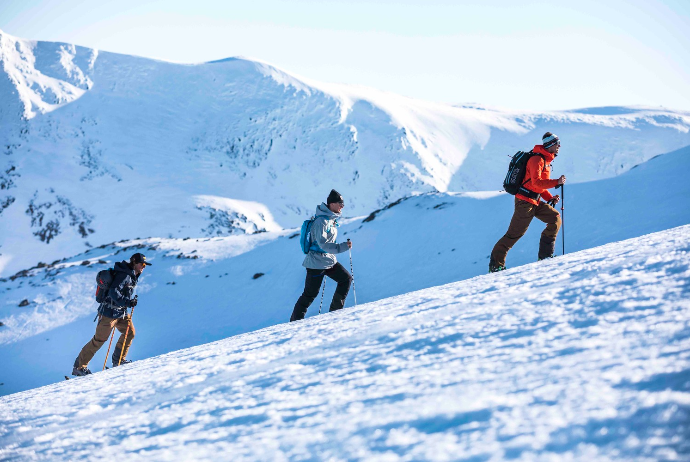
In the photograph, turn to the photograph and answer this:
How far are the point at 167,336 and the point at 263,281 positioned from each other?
4.05 metres

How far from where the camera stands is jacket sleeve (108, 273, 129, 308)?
7605 mm

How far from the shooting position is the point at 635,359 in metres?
2.53

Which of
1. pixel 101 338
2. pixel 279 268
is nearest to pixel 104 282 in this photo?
pixel 101 338

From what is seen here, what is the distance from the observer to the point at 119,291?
25.1 ft

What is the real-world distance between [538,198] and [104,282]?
Answer: 6.71 meters

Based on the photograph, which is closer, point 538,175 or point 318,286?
point 538,175

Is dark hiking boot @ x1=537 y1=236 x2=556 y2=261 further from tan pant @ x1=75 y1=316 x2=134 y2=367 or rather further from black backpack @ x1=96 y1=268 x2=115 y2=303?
tan pant @ x1=75 y1=316 x2=134 y2=367

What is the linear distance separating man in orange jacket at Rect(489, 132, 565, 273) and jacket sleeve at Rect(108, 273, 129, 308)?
589cm

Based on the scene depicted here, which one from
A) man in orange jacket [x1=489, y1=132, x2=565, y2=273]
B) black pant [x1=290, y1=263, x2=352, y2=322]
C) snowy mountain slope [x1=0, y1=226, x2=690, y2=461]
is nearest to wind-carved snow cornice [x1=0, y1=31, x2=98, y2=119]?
black pant [x1=290, y1=263, x2=352, y2=322]

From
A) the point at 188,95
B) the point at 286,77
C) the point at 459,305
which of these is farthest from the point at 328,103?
the point at 459,305

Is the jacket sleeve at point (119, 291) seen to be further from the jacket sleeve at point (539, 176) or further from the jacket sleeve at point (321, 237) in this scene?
the jacket sleeve at point (539, 176)

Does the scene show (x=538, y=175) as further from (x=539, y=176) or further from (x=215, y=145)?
(x=215, y=145)

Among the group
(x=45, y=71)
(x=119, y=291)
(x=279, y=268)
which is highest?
(x=45, y=71)

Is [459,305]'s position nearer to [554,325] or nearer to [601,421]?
[554,325]
